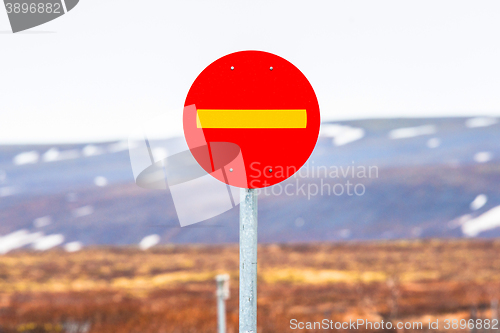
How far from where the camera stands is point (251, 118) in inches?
85.3

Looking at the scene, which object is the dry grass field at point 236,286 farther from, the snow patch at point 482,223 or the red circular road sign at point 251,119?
the snow patch at point 482,223

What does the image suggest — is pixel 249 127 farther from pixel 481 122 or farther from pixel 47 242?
pixel 481 122

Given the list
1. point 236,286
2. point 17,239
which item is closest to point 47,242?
point 17,239

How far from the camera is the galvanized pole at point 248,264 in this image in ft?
6.90

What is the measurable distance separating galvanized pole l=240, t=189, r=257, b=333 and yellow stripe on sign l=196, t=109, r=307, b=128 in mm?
341

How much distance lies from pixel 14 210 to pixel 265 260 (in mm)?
37437

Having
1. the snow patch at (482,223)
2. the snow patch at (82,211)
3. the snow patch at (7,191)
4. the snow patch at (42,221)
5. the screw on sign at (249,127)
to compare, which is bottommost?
the screw on sign at (249,127)

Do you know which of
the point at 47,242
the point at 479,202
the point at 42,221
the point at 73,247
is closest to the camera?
the point at 73,247

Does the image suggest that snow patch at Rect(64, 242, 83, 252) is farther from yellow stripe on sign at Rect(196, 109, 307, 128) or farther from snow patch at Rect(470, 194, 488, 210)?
snow patch at Rect(470, 194, 488, 210)

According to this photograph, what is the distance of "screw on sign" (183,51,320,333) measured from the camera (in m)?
2.12

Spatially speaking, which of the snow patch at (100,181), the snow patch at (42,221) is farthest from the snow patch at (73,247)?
the snow patch at (100,181)

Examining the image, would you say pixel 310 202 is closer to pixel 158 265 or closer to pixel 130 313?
pixel 158 265

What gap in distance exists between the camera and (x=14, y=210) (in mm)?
52125

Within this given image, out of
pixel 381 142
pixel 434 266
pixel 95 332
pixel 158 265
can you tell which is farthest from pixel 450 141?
pixel 95 332
